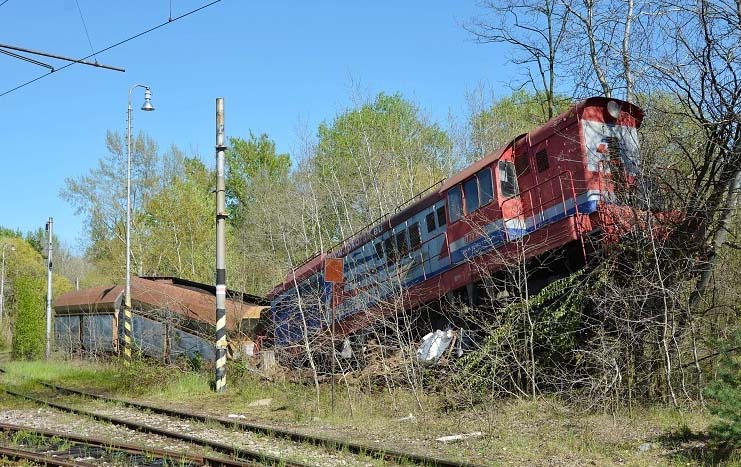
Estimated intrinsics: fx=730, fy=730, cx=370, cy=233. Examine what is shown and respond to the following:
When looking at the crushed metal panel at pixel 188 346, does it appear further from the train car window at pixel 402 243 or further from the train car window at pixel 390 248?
the train car window at pixel 402 243

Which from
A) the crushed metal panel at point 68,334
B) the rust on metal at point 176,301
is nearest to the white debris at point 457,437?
the rust on metal at point 176,301

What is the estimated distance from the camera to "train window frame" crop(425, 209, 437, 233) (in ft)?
55.6

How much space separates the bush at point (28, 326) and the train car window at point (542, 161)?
24936mm

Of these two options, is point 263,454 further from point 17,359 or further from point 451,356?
point 17,359

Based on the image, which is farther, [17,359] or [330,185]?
[330,185]

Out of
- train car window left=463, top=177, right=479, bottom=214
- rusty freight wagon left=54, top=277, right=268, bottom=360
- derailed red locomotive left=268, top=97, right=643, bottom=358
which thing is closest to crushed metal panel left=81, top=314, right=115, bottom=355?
rusty freight wagon left=54, top=277, right=268, bottom=360

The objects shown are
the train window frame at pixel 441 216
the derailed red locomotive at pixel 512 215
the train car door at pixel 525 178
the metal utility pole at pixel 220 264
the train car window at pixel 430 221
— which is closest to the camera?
the derailed red locomotive at pixel 512 215

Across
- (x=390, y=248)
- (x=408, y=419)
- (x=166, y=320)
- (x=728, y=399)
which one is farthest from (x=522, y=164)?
(x=166, y=320)

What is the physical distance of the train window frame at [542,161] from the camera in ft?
48.5

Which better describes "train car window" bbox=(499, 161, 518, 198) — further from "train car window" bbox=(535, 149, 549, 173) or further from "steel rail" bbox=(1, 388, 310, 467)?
"steel rail" bbox=(1, 388, 310, 467)

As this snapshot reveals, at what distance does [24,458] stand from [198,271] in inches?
1266

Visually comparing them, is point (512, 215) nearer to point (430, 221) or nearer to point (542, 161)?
point (542, 161)

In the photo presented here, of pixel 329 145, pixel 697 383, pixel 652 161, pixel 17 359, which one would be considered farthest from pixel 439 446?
pixel 329 145

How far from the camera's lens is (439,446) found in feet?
35.4
